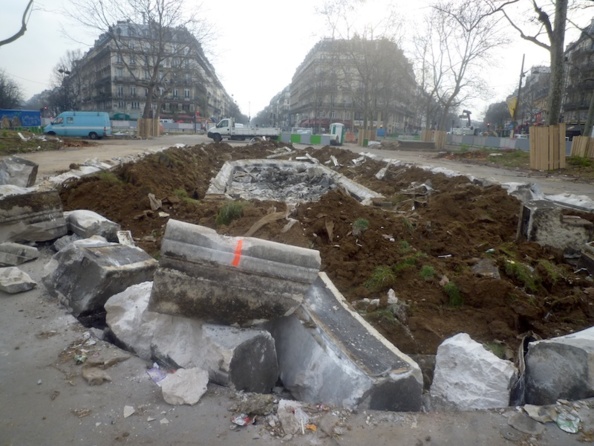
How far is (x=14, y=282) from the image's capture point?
345 cm

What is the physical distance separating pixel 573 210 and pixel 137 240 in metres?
7.10

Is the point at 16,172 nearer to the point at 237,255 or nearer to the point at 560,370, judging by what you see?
the point at 237,255

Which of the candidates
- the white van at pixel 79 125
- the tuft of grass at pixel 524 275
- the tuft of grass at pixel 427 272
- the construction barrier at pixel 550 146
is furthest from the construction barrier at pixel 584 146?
the white van at pixel 79 125

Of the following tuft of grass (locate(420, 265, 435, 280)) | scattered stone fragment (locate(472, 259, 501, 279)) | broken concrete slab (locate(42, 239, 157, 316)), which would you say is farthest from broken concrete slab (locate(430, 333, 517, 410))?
broken concrete slab (locate(42, 239, 157, 316))

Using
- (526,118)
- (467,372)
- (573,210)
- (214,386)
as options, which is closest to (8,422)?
(214,386)

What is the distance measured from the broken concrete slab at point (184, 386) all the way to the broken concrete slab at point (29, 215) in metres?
3.24

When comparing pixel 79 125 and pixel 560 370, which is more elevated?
→ pixel 79 125

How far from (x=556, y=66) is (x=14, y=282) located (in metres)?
20.9

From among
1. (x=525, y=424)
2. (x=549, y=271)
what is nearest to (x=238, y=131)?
(x=549, y=271)

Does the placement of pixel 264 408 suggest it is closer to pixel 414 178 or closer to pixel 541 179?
pixel 414 178

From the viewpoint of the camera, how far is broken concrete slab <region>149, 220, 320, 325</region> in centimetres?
267

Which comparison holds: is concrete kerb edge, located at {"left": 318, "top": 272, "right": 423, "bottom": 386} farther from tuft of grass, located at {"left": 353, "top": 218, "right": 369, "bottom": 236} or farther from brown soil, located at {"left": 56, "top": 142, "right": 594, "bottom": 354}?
tuft of grass, located at {"left": 353, "top": 218, "right": 369, "bottom": 236}

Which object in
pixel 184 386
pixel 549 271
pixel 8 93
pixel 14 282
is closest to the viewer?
pixel 184 386

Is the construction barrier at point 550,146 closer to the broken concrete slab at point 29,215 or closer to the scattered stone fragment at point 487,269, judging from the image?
the scattered stone fragment at point 487,269
